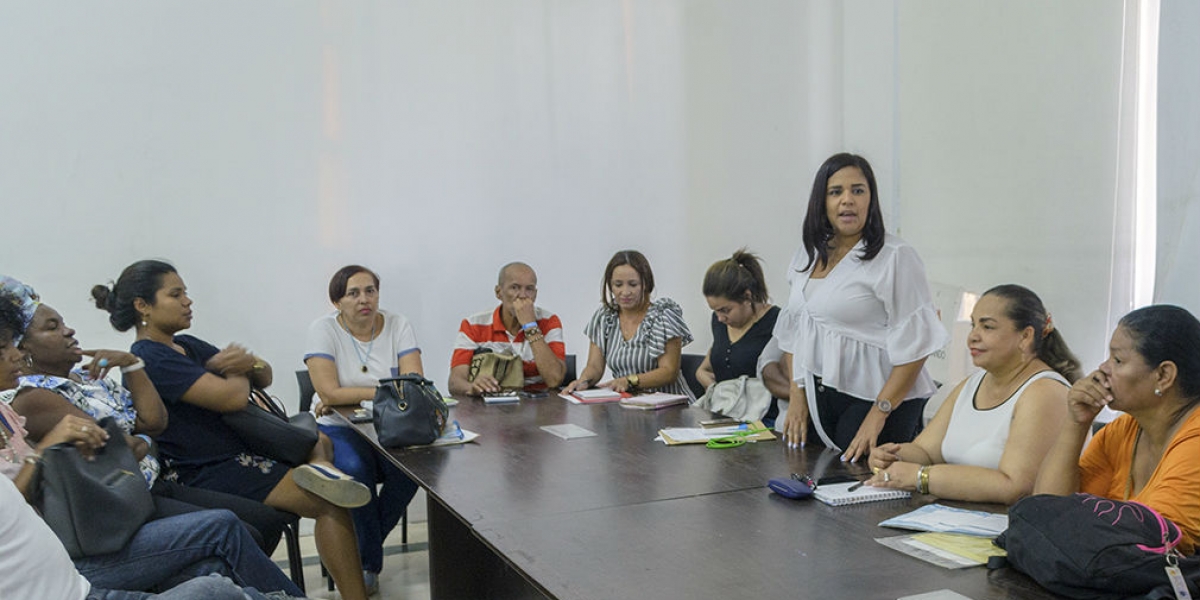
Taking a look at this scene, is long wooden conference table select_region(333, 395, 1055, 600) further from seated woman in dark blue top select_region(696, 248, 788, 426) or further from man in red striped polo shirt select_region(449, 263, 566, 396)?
man in red striped polo shirt select_region(449, 263, 566, 396)

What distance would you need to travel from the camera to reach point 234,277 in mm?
4859

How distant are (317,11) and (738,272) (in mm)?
2603

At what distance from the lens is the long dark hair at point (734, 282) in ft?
13.2

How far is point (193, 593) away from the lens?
6.86ft

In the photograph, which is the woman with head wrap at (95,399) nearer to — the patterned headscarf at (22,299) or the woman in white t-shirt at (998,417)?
the patterned headscarf at (22,299)

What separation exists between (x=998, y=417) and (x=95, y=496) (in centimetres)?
217

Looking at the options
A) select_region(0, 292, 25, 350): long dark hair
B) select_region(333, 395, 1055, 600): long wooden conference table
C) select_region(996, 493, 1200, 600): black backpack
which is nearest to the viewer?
select_region(996, 493, 1200, 600): black backpack

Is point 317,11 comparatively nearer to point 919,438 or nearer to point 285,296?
point 285,296

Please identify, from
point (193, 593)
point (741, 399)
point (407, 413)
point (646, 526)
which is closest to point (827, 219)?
point (741, 399)

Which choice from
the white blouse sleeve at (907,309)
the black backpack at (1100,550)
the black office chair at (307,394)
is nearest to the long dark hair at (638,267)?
the black office chair at (307,394)

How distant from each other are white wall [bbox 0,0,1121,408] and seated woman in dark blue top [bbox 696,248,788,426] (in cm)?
103

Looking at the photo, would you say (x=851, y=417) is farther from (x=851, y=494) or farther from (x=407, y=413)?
(x=407, y=413)

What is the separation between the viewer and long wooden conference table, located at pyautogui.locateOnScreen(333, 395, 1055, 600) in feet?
5.42

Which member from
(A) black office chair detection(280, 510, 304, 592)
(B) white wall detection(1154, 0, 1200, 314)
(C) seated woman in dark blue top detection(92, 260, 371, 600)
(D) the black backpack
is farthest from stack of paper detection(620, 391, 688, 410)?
(D) the black backpack
